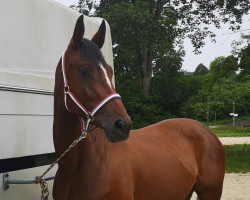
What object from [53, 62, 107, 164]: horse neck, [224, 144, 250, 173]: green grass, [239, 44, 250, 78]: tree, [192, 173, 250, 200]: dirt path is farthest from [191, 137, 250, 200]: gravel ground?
[53, 62, 107, 164]: horse neck

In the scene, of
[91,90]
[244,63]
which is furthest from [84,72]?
[244,63]

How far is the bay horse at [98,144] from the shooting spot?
234 centimetres

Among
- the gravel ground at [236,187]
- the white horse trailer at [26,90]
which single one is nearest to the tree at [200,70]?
the gravel ground at [236,187]

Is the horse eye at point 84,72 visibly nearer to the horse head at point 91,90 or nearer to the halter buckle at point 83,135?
the horse head at point 91,90

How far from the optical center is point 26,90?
3176mm

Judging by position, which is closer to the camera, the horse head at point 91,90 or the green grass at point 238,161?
the horse head at point 91,90

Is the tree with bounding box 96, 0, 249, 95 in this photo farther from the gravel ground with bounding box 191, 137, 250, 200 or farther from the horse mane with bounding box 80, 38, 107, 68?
A: the horse mane with bounding box 80, 38, 107, 68

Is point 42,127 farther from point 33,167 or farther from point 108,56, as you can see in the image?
point 108,56

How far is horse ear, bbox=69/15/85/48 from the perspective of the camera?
2367 millimetres

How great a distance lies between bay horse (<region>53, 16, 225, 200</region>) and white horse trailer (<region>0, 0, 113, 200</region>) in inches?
19.5

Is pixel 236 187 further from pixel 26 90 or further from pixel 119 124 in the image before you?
pixel 119 124

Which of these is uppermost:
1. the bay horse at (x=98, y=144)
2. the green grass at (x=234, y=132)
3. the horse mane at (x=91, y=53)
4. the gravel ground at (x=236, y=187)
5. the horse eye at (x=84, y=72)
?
the horse mane at (x=91, y=53)

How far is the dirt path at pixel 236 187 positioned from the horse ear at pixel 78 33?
21.6 ft

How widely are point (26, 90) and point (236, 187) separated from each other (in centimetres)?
772
